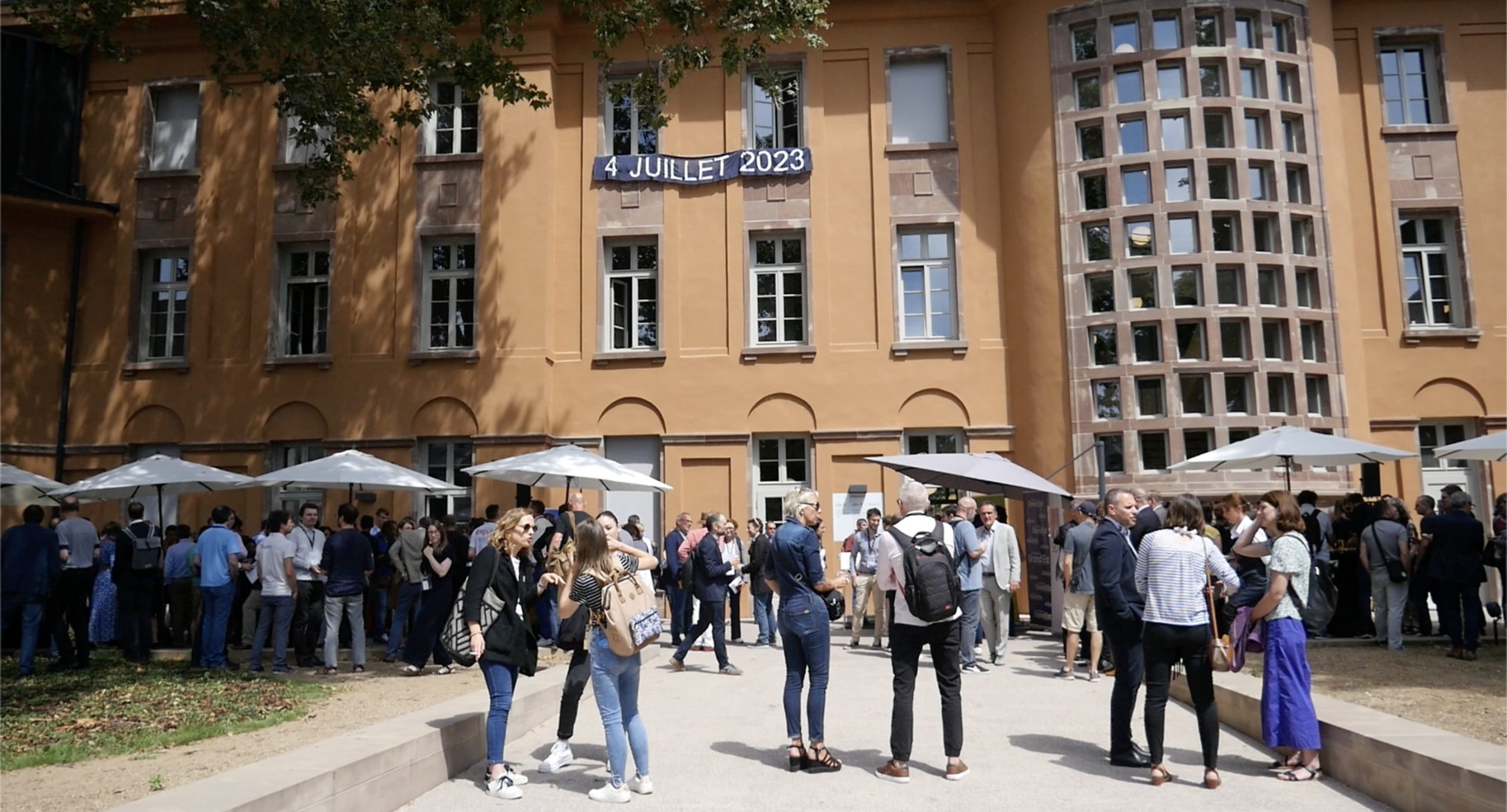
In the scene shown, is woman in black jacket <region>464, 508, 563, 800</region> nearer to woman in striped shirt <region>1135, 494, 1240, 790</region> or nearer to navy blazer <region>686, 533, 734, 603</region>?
woman in striped shirt <region>1135, 494, 1240, 790</region>

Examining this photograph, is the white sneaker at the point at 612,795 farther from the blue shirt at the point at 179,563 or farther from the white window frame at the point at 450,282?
the white window frame at the point at 450,282

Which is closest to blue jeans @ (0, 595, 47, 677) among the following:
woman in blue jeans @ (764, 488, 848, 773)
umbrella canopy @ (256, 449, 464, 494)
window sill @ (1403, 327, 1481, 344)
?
umbrella canopy @ (256, 449, 464, 494)

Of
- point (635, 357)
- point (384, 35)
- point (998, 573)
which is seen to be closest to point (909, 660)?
point (998, 573)

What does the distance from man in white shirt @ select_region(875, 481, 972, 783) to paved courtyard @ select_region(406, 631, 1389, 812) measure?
17cm

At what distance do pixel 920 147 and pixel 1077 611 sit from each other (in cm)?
1120

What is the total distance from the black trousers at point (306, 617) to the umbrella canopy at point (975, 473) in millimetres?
7395

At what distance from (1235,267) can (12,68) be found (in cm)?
2296

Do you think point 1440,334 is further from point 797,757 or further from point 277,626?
point 277,626

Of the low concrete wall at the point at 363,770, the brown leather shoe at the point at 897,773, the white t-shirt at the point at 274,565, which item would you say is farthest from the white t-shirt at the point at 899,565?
the white t-shirt at the point at 274,565

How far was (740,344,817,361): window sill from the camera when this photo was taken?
19.9 metres

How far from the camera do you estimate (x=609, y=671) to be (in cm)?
671

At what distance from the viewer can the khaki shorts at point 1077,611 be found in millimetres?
11516

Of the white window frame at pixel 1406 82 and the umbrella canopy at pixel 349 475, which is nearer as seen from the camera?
the umbrella canopy at pixel 349 475

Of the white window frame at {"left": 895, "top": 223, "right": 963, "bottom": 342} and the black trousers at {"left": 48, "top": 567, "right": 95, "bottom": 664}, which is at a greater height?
the white window frame at {"left": 895, "top": 223, "right": 963, "bottom": 342}
